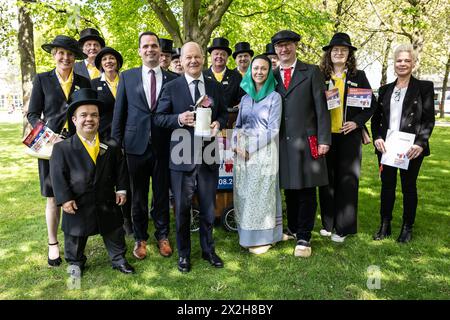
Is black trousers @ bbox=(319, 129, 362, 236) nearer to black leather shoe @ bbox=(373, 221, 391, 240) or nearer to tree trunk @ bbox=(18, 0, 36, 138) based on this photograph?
black leather shoe @ bbox=(373, 221, 391, 240)

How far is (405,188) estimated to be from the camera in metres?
4.98

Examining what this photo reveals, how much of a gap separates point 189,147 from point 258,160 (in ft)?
2.86

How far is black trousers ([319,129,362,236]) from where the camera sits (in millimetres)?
4891

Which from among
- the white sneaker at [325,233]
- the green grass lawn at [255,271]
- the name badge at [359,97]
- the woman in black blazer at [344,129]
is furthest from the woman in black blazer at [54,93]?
the white sneaker at [325,233]

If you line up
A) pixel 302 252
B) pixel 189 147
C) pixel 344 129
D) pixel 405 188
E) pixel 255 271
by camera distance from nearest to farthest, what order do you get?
1. pixel 189 147
2. pixel 255 271
3. pixel 302 252
4. pixel 344 129
5. pixel 405 188

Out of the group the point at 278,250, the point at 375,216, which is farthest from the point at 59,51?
the point at 375,216

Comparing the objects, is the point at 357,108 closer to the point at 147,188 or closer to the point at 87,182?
the point at 147,188

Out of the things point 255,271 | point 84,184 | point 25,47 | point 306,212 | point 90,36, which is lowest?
point 255,271

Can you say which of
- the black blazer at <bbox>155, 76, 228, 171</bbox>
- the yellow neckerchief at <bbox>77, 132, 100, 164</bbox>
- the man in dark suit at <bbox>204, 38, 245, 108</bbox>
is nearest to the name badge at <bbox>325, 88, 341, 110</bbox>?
the black blazer at <bbox>155, 76, 228, 171</bbox>

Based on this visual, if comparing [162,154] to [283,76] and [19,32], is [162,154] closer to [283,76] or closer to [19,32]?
[283,76]

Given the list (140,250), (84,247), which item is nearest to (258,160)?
(140,250)

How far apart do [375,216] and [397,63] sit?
2.51 metres

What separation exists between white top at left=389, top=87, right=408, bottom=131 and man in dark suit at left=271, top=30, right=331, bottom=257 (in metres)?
1.04

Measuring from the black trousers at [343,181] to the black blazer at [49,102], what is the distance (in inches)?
129
